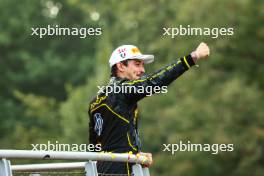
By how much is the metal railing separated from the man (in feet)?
0.48

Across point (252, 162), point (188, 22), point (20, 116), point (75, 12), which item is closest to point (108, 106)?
point (252, 162)

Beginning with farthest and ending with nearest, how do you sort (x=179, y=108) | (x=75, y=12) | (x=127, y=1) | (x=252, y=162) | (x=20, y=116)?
(x=75, y=12) → (x=20, y=116) → (x=127, y=1) → (x=179, y=108) → (x=252, y=162)

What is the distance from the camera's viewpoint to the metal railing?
21.9ft

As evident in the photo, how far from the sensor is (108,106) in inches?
341

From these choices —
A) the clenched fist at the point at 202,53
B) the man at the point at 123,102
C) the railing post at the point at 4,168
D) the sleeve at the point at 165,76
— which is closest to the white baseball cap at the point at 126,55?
the man at the point at 123,102

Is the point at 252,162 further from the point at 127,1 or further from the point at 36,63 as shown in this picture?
the point at 36,63

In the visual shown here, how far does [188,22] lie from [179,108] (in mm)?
3035

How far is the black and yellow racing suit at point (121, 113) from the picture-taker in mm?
8469

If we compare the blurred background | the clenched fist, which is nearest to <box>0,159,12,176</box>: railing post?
the clenched fist

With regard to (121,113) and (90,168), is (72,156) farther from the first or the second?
(121,113)

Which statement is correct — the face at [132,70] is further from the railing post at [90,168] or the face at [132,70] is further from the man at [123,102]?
the railing post at [90,168]

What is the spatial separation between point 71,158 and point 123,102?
1.48 metres

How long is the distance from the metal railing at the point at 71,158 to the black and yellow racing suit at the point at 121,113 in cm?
37

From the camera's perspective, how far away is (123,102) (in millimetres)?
8633
